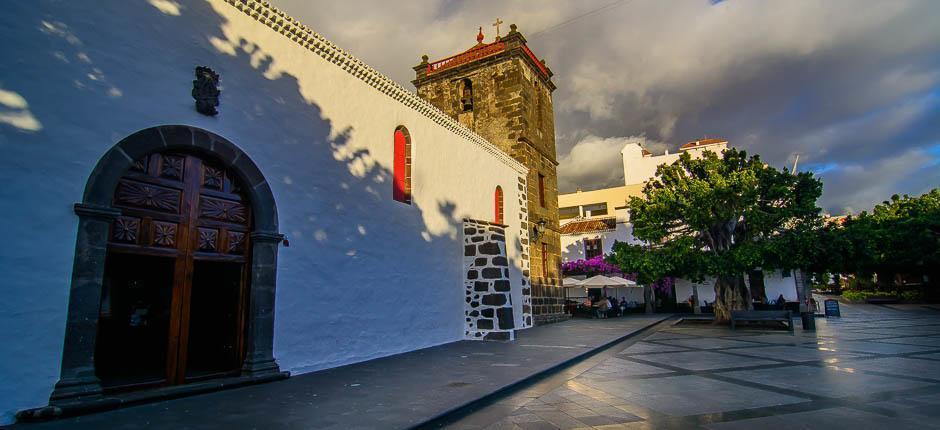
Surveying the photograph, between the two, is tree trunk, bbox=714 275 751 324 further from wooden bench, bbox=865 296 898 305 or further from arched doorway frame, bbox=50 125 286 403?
wooden bench, bbox=865 296 898 305

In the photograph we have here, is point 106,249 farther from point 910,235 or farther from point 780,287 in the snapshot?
point 910,235

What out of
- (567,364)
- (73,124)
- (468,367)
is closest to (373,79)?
(73,124)

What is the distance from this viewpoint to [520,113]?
15734 mm

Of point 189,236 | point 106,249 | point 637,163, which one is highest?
point 637,163

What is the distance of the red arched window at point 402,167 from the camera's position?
943 cm

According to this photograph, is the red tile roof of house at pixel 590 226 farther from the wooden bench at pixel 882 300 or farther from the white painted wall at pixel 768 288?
the wooden bench at pixel 882 300

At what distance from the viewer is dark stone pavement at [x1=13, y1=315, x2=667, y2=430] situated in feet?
13.3

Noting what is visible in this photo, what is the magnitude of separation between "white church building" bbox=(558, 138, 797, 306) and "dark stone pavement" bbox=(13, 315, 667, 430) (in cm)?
1387

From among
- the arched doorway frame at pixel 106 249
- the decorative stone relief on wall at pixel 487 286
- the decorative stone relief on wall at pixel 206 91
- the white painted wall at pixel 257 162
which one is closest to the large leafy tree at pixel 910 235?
the decorative stone relief on wall at pixel 487 286

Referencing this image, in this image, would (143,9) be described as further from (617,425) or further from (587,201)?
(587,201)

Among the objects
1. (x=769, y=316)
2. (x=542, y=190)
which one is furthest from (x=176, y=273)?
(x=769, y=316)

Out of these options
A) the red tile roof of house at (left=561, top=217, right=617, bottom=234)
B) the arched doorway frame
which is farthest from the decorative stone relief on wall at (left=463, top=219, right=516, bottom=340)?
the red tile roof of house at (left=561, top=217, right=617, bottom=234)

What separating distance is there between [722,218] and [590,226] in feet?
42.0

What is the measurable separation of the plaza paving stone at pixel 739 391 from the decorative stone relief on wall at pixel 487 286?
2522 millimetres
